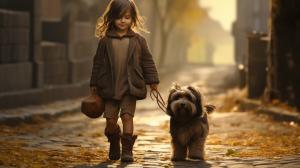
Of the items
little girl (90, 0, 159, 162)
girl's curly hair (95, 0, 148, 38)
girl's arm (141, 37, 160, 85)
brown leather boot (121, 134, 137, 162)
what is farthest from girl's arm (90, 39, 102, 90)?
brown leather boot (121, 134, 137, 162)

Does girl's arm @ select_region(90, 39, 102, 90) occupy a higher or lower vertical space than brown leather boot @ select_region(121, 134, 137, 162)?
higher

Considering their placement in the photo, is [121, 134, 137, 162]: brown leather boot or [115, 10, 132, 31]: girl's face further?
[115, 10, 132, 31]: girl's face

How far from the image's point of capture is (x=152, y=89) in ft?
30.1

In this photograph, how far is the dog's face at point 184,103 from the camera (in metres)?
8.56

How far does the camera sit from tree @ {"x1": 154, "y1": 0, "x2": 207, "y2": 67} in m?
50.4

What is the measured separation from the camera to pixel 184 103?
854cm

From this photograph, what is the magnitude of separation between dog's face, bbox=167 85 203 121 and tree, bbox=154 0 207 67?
40.2 metres

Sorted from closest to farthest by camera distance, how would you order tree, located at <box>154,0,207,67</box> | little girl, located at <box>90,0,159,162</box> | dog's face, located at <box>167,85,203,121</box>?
dog's face, located at <box>167,85,203,121</box>, little girl, located at <box>90,0,159,162</box>, tree, located at <box>154,0,207,67</box>

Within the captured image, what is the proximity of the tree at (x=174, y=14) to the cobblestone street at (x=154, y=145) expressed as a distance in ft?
109

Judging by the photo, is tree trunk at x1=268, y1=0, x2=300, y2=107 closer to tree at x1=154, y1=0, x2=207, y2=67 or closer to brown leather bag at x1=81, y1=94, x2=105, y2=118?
brown leather bag at x1=81, y1=94, x2=105, y2=118

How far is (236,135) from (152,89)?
421 centimetres

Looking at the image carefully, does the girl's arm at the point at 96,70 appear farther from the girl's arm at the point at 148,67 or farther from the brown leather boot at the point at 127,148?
the brown leather boot at the point at 127,148

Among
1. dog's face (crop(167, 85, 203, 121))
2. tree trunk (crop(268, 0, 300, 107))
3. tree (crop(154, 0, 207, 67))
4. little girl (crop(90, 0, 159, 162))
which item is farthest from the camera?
tree (crop(154, 0, 207, 67))

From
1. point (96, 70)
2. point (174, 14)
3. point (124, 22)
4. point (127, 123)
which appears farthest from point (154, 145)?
point (174, 14)
